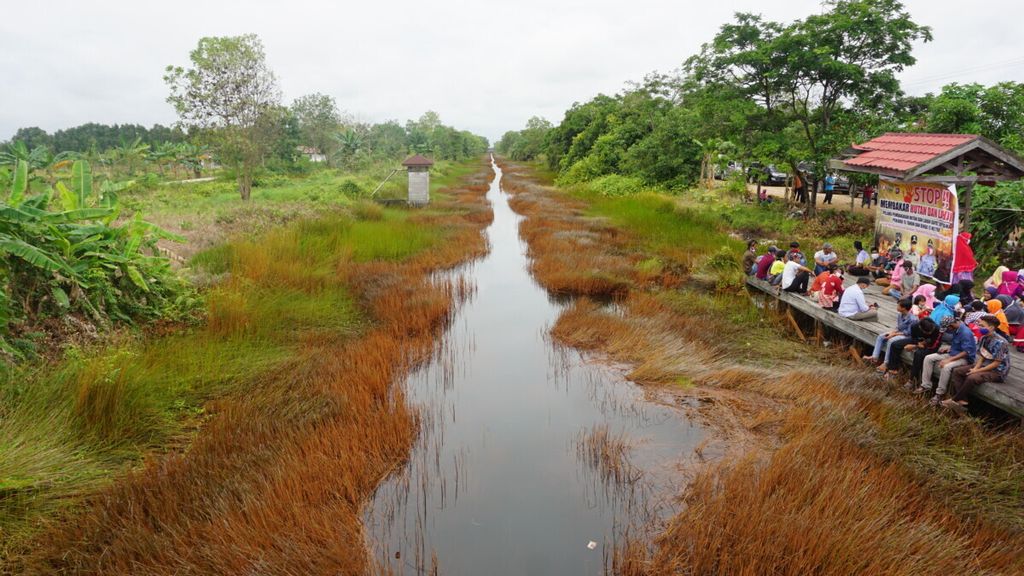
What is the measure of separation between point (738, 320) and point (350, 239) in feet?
30.6

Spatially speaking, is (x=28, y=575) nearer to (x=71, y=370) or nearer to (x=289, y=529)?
(x=289, y=529)

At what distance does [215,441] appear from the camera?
494 centimetres

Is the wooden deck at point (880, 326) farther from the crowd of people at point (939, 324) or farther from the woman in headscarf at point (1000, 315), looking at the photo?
the woman in headscarf at point (1000, 315)

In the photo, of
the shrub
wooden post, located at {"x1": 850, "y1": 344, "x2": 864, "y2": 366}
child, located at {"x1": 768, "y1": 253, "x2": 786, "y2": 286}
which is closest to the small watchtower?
the shrub

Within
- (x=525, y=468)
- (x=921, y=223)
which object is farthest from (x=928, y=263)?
(x=525, y=468)

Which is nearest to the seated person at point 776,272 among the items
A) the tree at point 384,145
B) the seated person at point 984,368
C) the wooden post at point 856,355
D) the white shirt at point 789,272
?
the white shirt at point 789,272

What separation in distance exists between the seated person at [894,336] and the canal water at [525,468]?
2669 millimetres

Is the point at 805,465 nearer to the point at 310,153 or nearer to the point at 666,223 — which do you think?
the point at 666,223

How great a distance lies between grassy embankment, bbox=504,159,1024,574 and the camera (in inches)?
144

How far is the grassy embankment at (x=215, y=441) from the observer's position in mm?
3689

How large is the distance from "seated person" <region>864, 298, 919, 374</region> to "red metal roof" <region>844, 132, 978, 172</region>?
3549mm

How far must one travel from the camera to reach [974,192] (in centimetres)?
1087

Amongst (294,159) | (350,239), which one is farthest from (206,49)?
(294,159)

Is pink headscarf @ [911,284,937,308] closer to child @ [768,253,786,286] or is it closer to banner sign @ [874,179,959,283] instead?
banner sign @ [874,179,959,283]
